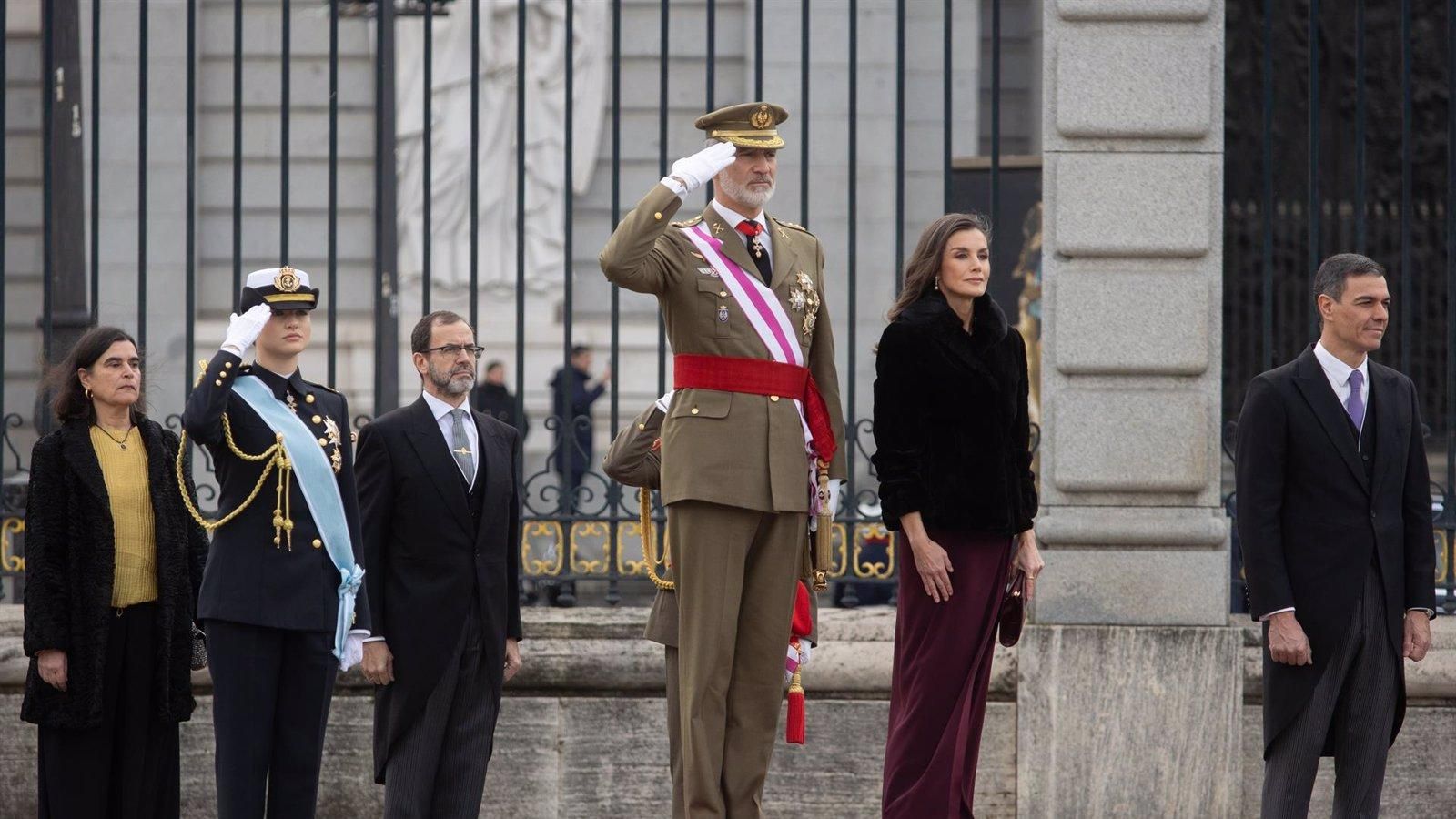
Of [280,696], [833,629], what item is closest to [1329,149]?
[833,629]

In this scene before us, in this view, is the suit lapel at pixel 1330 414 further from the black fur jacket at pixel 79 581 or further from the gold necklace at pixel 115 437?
the gold necklace at pixel 115 437

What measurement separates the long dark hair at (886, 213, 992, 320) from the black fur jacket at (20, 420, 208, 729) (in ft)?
7.18

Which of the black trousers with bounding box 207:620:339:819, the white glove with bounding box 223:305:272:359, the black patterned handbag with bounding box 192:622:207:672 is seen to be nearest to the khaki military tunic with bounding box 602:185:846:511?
the white glove with bounding box 223:305:272:359

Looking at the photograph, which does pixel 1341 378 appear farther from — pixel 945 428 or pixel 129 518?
pixel 129 518

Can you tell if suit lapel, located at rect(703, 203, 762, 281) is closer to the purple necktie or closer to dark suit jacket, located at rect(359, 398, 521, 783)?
dark suit jacket, located at rect(359, 398, 521, 783)

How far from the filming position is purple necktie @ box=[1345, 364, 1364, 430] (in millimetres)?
5805

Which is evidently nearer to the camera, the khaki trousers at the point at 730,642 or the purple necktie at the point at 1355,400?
the khaki trousers at the point at 730,642

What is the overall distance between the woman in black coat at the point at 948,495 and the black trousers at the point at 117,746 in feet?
7.00

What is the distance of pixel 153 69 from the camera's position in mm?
14805

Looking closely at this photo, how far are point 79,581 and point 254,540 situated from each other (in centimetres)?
60

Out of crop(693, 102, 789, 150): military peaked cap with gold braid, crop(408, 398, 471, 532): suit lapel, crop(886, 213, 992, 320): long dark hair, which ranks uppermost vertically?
crop(693, 102, 789, 150): military peaked cap with gold braid

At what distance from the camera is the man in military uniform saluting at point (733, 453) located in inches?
212

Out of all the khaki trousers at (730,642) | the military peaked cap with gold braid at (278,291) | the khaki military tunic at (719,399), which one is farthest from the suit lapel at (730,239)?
the military peaked cap with gold braid at (278,291)

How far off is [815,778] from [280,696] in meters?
2.14
